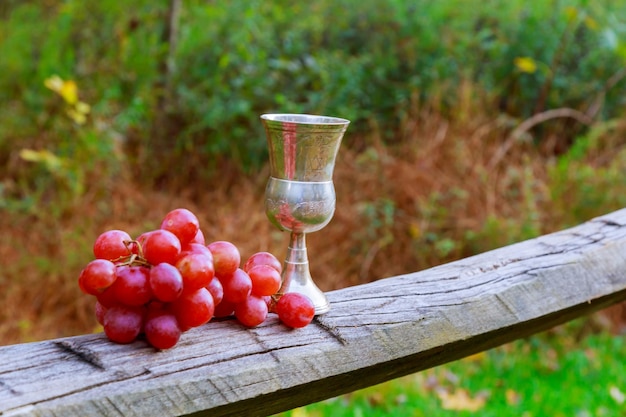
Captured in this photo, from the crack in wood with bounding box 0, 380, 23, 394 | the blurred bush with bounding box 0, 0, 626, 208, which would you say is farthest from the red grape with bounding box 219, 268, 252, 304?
the blurred bush with bounding box 0, 0, 626, 208

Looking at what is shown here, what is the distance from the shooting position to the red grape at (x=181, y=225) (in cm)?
104

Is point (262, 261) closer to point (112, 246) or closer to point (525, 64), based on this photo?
point (112, 246)

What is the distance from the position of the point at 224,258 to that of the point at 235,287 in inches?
1.8

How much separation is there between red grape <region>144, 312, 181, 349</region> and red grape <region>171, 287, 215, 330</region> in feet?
0.06

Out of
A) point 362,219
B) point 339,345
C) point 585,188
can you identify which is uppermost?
point 339,345

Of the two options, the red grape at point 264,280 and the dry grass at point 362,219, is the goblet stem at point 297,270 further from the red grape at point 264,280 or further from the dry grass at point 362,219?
the dry grass at point 362,219

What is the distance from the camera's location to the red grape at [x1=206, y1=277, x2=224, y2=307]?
103 cm

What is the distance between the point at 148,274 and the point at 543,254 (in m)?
0.87

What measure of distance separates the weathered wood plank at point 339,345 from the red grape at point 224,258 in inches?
3.4

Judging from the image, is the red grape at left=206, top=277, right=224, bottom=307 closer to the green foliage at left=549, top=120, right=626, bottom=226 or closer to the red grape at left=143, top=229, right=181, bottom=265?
the red grape at left=143, top=229, right=181, bottom=265

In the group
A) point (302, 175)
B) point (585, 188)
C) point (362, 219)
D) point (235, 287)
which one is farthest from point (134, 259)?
point (585, 188)

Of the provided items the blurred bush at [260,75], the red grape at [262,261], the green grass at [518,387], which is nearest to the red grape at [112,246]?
the red grape at [262,261]

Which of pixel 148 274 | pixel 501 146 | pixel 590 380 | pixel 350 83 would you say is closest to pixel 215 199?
pixel 350 83

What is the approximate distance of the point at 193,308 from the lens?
38.2 inches
